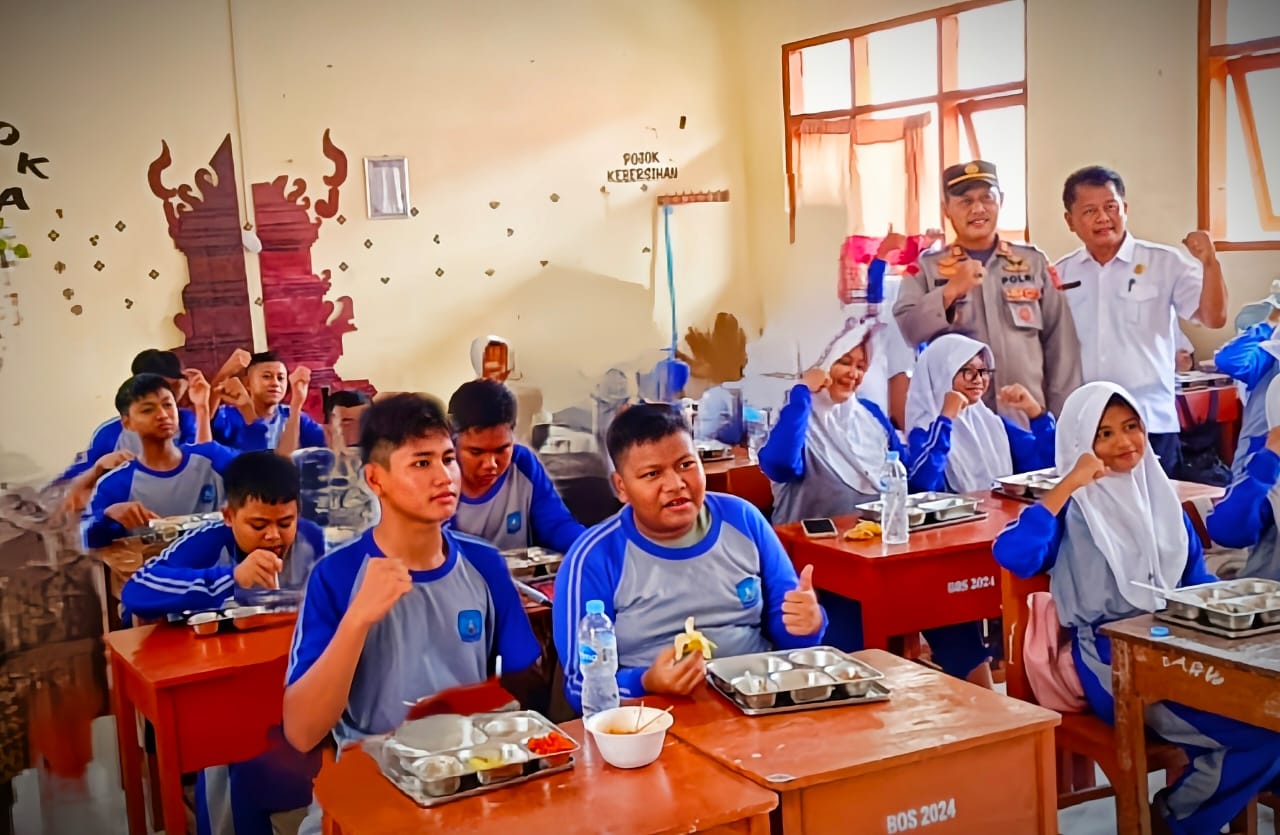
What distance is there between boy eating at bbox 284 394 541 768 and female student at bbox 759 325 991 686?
4.31 feet

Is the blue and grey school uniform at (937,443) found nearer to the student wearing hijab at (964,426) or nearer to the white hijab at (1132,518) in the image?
the student wearing hijab at (964,426)

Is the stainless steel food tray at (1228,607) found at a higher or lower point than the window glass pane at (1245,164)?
lower

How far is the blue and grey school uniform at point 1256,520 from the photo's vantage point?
3303mm

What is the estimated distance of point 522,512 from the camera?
3326 millimetres

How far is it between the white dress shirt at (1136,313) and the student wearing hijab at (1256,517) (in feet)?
1.84

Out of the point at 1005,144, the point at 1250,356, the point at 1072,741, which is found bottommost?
the point at 1072,741

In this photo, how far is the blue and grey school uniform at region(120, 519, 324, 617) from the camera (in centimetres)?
286

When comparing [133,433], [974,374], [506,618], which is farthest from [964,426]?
[133,433]

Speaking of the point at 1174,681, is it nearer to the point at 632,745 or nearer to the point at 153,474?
the point at 632,745

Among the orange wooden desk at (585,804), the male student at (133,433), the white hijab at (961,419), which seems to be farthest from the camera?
the white hijab at (961,419)

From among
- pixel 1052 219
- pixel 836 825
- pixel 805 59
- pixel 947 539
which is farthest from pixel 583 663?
pixel 1052 219

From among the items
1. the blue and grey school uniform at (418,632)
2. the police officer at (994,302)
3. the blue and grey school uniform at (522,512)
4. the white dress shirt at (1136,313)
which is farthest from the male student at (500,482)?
the white dress shirt at (1136,313)

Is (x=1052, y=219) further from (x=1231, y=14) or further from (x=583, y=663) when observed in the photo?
(x=583, y=663)

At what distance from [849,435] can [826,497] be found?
8.1 inches
